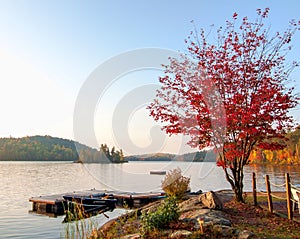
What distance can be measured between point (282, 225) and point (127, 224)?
166 inches

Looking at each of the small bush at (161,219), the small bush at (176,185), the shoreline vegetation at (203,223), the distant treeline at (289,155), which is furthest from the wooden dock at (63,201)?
the distant treeline at (289,155)

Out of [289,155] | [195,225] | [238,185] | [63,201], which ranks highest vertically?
[289,155]

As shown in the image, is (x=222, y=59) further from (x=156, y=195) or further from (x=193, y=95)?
(x=156, y=195)

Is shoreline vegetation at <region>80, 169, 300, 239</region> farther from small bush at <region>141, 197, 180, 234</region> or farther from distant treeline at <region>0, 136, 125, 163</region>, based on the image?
distant treeline at <region>0, 136, 125, 163</region>

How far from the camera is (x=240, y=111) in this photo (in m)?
9.67

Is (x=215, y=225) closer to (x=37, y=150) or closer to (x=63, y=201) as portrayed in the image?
(x=63, y=201)

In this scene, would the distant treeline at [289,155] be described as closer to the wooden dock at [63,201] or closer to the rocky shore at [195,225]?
the wooden dock at [63,201]

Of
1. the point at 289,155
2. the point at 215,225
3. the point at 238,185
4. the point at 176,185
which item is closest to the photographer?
the point at 215,225

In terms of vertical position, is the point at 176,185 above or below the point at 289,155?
below

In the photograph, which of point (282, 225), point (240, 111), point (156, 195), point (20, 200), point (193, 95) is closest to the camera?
point (282, 225)

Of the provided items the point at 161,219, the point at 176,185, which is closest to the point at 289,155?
the point at 176,185

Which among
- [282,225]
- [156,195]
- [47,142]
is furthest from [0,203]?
[47,142]

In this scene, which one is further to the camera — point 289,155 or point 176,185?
point 289,155

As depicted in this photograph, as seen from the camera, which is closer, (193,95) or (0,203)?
(193,95)
